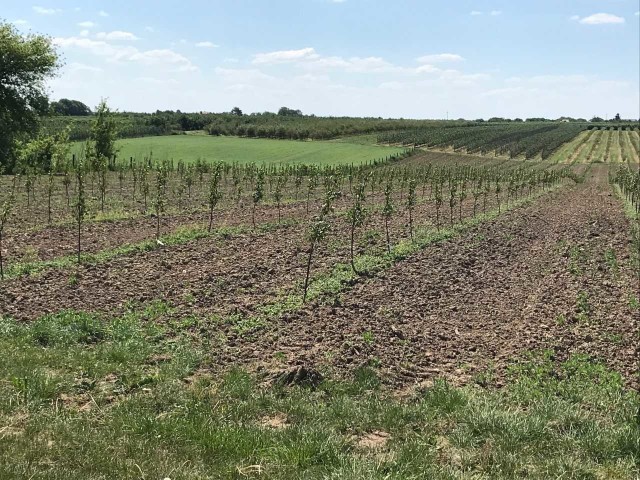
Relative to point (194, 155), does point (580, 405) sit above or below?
below

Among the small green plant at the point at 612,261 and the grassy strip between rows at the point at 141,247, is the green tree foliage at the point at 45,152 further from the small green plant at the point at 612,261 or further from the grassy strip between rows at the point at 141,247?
the small green plant at the point at 612,261

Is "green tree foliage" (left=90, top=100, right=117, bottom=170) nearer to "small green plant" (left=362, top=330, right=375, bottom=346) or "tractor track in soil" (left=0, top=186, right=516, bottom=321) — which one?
"tractor track in soil" (left=0, top=186, right=516, bottom=321)

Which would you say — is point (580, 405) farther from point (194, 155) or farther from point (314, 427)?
point (194, 155)

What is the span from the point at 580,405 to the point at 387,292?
6120mm

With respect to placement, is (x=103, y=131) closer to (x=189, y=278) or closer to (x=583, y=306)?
(x=189, y=278)

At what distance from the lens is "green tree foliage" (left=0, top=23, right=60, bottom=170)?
37.9m

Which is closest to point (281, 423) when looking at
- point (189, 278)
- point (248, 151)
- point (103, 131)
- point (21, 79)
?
point (189, 278)

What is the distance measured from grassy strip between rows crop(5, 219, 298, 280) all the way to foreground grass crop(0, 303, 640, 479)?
572 centimetres

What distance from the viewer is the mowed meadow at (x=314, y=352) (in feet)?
17.1

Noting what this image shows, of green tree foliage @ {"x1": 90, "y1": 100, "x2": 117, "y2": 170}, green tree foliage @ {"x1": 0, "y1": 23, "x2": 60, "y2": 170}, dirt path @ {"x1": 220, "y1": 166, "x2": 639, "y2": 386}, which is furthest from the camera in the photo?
green tree foliage @ {"x1": 90, "y1": 100, "x2": 117, "y2": 170}

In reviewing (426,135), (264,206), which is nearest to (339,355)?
(264,206)

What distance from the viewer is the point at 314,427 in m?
5.86

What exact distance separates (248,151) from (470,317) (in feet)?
222

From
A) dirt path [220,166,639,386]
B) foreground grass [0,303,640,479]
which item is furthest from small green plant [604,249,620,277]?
foreground grass [0,303,640,479]
